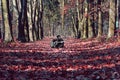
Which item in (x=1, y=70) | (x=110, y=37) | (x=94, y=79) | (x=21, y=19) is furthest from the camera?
(x=21, y=19)

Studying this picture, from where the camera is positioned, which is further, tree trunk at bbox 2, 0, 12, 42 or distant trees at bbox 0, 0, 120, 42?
distant trees at bbox 0, 0, 120, 42

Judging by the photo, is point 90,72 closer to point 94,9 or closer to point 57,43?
point 57,43

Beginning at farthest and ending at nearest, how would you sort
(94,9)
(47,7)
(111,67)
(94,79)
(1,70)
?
(47,7)
(94,9)
(111,67)
(1,70)
(94,79)

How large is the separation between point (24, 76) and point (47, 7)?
56.7 metres

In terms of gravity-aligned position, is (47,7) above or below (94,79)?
above

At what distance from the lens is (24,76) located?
9453mm

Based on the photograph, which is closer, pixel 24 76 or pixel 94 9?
pixel 24 76

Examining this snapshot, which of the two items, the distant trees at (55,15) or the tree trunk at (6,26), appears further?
the distant trees at (55,15)

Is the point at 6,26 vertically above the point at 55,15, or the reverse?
the point at 55,15

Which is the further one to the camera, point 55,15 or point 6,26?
point 55,15

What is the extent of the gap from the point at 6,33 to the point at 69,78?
14.3m

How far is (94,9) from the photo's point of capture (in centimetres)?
3738

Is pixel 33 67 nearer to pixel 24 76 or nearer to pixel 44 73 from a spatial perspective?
pixel 44 73

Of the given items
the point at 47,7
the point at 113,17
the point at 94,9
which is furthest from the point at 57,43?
the point at 47,7
